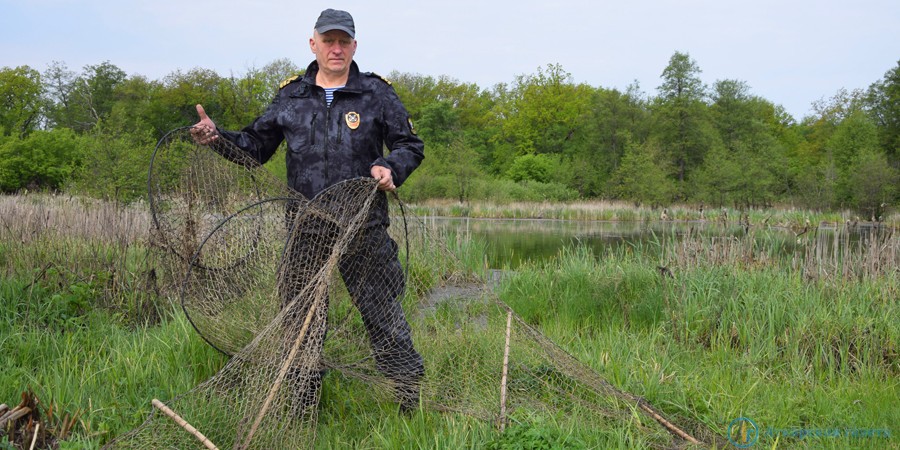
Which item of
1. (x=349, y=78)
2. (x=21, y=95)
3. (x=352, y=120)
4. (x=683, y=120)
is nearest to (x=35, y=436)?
(x=352, y=120)

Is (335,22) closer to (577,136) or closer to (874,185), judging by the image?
(874,185)

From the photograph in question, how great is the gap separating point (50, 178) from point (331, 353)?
34567 mm

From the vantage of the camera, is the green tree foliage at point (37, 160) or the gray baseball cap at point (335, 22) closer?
the gray baseball cap at point (335, 22)

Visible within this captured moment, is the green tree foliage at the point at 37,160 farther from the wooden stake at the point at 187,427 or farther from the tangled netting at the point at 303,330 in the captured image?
the wooden stake at the point at 187,427

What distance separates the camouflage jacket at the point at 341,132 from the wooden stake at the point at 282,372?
2.46 ft

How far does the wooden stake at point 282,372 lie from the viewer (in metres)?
2.43

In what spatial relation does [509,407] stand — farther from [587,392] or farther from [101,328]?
[101,328]

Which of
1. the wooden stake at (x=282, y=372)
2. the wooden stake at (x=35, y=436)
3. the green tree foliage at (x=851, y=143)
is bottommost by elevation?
the wooden stake at (x=35, y=436)

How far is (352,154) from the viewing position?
126 inches

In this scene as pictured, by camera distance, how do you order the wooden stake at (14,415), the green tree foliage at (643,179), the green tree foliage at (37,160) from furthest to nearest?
the green tree foliage at (643,179) → the green tree foliage at (37,160) → the wooden stake at (14,415)

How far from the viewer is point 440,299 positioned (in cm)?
541

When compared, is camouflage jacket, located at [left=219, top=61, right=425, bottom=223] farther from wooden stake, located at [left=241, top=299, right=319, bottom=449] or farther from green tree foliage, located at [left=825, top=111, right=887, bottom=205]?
green tree foliage, located at [left=825, top=111, right=887, bottom=205]

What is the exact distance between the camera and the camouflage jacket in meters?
3.19

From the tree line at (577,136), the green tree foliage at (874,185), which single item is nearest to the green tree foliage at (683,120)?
the tree line at (577,136)
